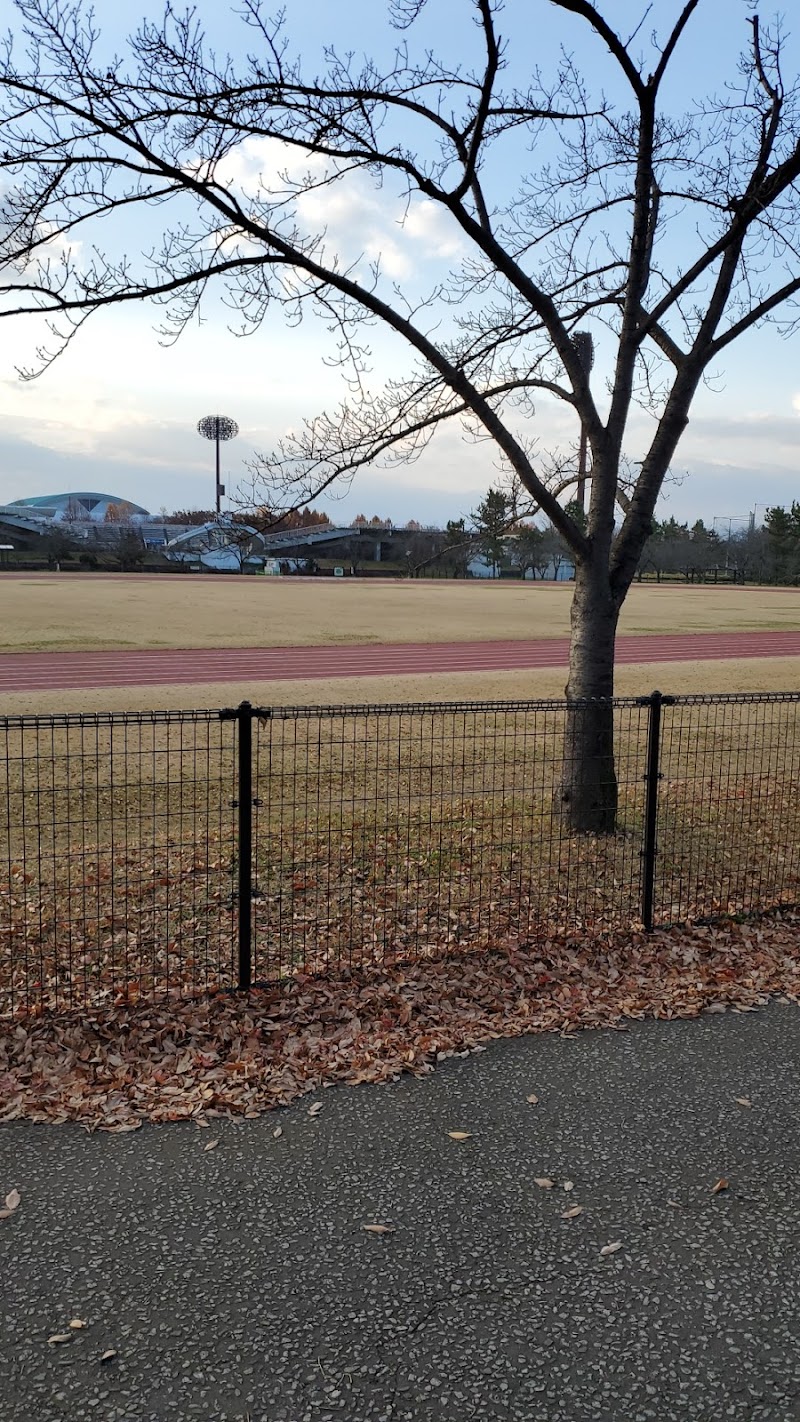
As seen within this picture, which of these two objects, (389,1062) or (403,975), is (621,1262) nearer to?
(389,1062)

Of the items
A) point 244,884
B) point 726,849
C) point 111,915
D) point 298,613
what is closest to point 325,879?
point 111,915

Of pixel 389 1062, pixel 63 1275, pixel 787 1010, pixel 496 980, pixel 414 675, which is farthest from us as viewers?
pixel 414 675

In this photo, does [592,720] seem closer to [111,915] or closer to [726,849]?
[726,849]

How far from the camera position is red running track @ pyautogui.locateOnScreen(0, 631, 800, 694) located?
24.0m

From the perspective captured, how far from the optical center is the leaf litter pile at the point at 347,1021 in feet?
14.5

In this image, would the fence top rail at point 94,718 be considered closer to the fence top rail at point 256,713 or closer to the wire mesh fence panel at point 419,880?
the fence top rail at point 256,713

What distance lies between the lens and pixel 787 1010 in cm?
538

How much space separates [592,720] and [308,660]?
68.3 ft

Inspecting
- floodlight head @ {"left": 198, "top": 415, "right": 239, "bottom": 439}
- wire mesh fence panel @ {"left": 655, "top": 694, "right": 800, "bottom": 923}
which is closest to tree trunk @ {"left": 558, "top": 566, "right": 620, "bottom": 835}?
wire mesh fence panel @ {"left": 655, "top": 694, "right": 800, "bottom": 923}

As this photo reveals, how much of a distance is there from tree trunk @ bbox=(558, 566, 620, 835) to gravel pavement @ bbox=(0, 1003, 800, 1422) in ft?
13.5

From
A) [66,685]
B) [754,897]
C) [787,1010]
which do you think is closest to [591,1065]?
[787,1010]

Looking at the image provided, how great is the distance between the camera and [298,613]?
156ft

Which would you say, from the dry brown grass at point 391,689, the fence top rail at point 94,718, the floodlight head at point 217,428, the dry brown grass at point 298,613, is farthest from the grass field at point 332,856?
the floodlight head at point 217,428

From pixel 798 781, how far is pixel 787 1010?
19.9 ft
